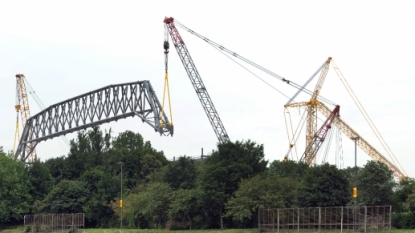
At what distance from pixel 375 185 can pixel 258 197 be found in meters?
15.4

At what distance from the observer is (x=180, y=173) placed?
108 metres

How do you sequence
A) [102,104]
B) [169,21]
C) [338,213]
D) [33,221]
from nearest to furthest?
[338,213] < [33,221] < [102,104] < [169,21]

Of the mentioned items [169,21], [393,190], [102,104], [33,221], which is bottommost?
[33,221]

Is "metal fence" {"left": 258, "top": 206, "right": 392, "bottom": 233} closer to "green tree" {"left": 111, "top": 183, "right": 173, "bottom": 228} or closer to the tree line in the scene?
the tree line

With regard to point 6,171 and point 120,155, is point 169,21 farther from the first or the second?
point 6,171

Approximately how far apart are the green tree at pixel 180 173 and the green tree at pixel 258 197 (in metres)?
21.6

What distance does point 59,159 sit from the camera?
15100 cm

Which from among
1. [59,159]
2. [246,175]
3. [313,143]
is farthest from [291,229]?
[313,143]

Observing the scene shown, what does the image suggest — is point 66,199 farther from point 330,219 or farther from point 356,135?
point 356,135

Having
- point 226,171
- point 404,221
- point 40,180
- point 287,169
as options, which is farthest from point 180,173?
point 404,221

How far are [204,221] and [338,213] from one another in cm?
2905

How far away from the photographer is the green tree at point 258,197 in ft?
267

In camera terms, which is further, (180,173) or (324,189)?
(180,173)

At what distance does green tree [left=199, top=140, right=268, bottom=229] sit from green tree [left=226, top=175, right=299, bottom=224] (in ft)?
11.5
